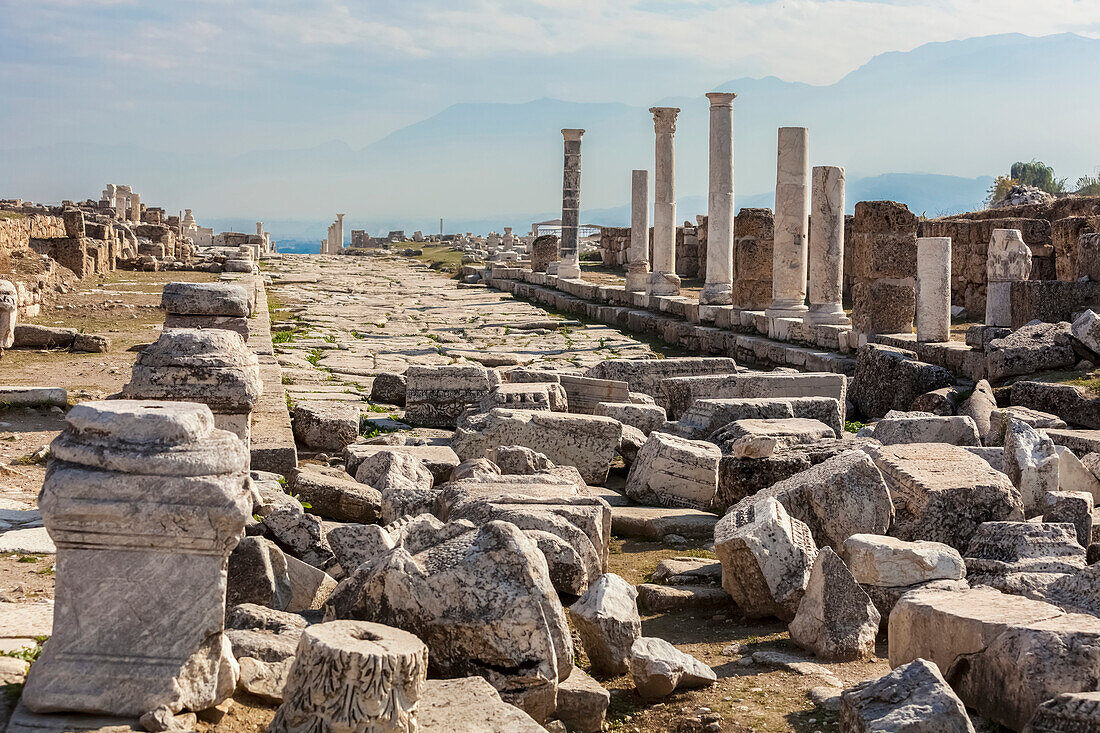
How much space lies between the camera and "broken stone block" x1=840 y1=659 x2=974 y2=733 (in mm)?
3770

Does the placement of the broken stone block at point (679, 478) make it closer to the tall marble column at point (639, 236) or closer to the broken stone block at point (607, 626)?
the broken stone block at point (607, 626)

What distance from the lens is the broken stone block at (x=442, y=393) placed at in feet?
34.4

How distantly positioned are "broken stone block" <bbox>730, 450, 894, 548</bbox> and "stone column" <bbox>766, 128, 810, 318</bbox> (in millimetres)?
10086

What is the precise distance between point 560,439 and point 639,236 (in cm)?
1865

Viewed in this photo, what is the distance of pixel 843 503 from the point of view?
6418 mm

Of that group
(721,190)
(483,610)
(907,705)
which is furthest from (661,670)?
(721,190)

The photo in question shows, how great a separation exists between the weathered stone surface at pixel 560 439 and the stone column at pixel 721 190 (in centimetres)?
1208

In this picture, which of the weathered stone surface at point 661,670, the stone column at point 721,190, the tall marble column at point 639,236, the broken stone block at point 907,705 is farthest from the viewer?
the tall marble column at point 639,236

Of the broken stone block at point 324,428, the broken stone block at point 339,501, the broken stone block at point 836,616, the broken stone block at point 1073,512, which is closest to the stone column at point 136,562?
Answer: the broken stone block at point 836,616

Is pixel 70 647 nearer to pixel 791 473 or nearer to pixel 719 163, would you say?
pixel 791 473

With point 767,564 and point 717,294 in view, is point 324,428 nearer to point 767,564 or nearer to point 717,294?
point 767,564

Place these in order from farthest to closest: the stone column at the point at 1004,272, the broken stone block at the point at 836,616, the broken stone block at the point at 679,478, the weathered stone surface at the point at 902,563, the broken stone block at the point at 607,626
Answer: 1. the stone column at the point at 1004,272
2. the broken stone block at the point at 679,478
3. the weathered stone surface at the point at 902,563
4. the broken stone block at the point at 836,616
5. the broken stone block at the point at 607,626

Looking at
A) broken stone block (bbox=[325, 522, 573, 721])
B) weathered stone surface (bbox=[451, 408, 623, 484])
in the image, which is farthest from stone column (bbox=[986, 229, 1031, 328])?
broken stone block (bbox=[325, 522, 573, 721])

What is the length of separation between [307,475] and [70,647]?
347 cm
